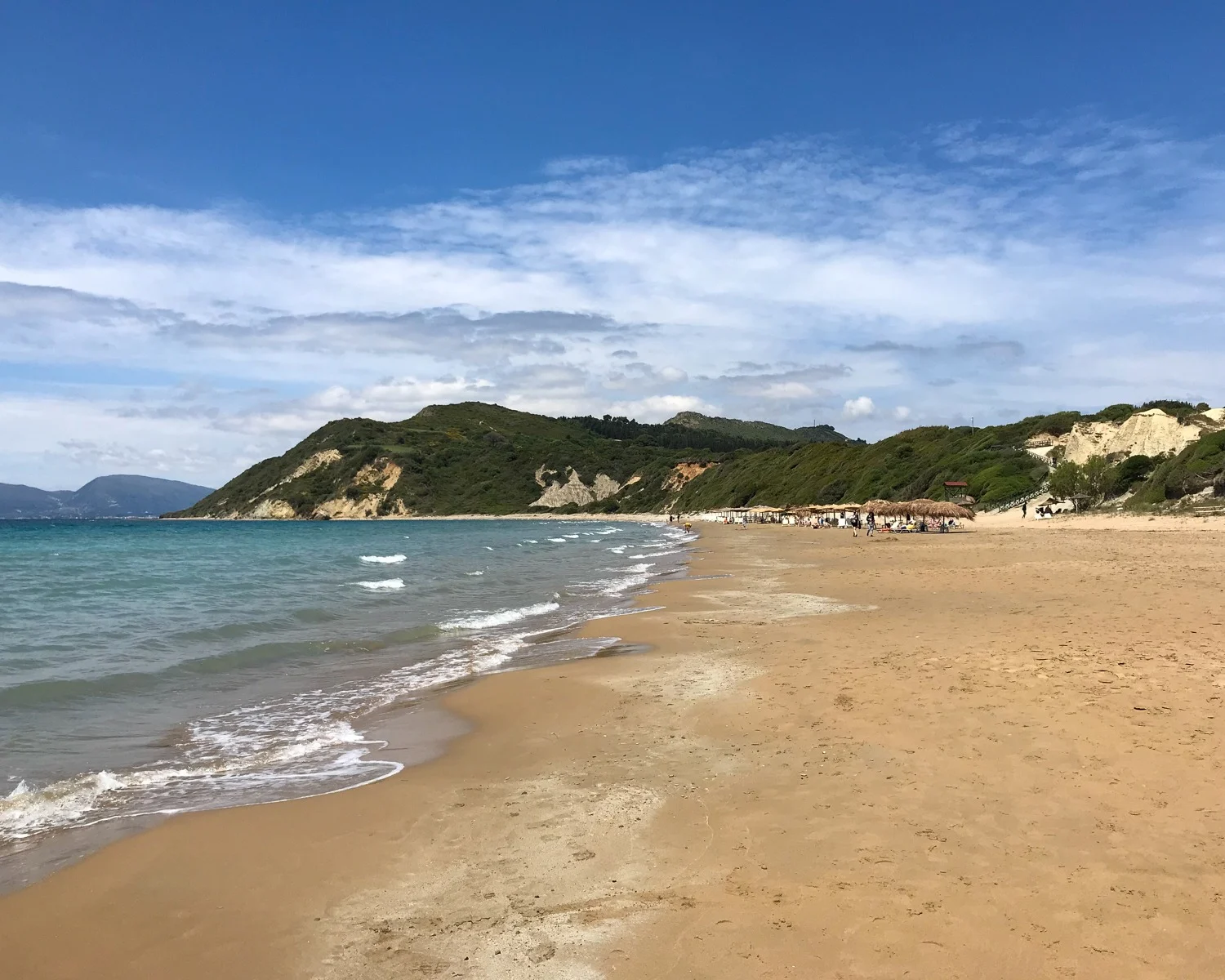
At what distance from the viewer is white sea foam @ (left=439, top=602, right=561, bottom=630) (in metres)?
17.5

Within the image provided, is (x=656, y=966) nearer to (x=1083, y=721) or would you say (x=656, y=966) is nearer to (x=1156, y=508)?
(x=1083, y=721)

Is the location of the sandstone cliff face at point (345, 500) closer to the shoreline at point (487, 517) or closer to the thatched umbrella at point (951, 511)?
the shoreline at point (487, 517)

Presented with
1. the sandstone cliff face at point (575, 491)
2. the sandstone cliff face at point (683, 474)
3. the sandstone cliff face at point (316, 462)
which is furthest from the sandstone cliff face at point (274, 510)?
the sandstone cliff face at point (683, 474)

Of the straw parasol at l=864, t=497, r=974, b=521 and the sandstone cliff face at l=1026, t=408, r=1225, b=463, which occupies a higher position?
the sandstone cliff face at l=1026, t=408, r=1225, b=463

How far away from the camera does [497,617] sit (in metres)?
18.7

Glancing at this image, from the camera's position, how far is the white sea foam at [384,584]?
2497cm

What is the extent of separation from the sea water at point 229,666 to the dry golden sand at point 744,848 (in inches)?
44.2

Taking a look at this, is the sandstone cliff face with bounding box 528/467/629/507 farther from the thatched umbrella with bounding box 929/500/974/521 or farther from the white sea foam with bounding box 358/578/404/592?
the white sea foam with bounding box 358/578/404/592

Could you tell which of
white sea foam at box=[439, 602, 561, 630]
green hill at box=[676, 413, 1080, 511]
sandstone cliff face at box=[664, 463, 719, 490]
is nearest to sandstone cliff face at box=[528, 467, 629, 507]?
sandstone cliff face at box=[664, 463, 719, 490]

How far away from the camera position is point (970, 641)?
11.5 m

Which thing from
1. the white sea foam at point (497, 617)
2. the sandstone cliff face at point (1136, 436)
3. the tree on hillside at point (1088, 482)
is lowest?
the white sea foam at point (497, 617)

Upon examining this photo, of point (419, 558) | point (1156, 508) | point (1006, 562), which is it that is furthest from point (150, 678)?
point (1156, 508)

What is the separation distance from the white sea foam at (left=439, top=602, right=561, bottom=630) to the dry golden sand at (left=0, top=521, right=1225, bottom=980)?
23.4 ft

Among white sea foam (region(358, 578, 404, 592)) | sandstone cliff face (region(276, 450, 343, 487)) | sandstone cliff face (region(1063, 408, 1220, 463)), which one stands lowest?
white sea foam (region(358, 578, 404, 592))
